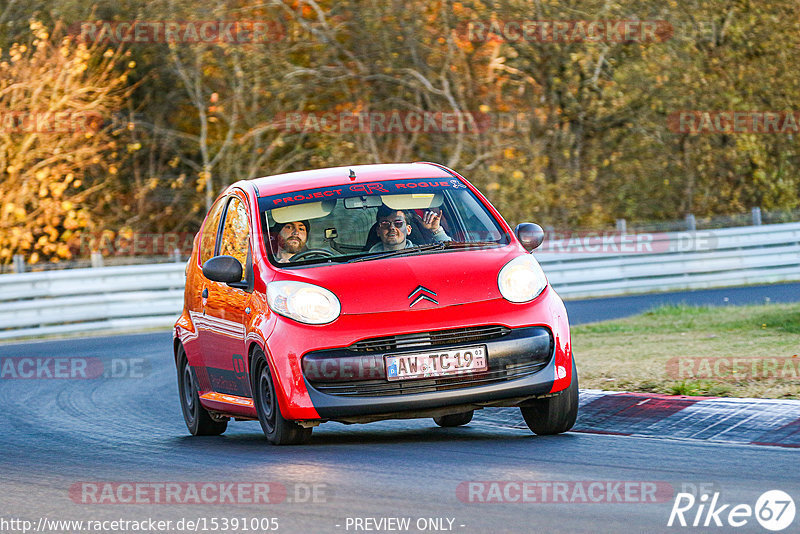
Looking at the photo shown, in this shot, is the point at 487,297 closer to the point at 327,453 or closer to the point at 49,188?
the point at 327,453

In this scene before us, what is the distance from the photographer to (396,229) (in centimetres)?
871

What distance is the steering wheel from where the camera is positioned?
8492 millimetres

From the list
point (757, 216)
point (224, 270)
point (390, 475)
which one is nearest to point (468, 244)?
point (224, 270)

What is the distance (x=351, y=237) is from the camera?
8.69 meters

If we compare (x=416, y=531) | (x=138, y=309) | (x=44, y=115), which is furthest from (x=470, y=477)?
(x=44, y=115)

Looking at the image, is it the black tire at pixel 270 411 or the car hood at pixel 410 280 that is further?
the black tire at pixel 270 411

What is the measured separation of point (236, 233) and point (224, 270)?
73 centimetres

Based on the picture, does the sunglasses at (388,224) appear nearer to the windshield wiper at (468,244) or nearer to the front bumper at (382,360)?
the windshield wiper at (468,244)

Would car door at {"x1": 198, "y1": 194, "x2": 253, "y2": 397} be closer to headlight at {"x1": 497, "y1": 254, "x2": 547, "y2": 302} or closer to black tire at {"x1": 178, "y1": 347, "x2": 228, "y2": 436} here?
black tire at {"x1": 178, "y1": 347, "x2": 228, "y2": 436}

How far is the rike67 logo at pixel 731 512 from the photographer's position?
18.1 feet

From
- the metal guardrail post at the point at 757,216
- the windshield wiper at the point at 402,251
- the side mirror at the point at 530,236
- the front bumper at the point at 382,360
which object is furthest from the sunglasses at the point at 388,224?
the metal guardrail post at the point at 757,216

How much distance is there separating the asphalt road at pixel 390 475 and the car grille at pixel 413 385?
36 centimetres

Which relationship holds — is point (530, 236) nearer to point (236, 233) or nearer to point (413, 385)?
point (413, 385)

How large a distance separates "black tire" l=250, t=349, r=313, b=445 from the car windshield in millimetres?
651
